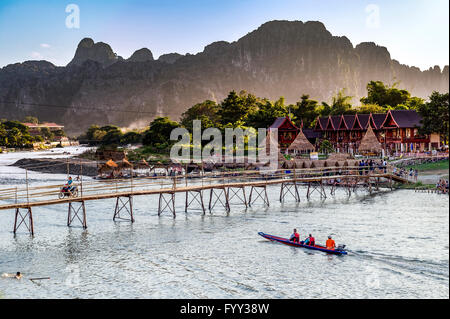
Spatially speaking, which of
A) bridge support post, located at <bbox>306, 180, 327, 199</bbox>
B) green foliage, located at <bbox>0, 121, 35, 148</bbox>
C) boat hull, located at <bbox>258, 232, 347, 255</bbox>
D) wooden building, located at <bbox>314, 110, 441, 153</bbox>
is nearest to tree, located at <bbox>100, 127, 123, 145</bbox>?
green foliage, located at <bbox>0, 121, 35, 148</bbox>

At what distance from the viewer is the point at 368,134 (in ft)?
249

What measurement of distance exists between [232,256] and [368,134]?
53.0m

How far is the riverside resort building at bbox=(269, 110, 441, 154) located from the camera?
7744 centimetres

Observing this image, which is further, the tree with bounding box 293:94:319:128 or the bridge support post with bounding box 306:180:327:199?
the tree with bounding box 293:94:319:128

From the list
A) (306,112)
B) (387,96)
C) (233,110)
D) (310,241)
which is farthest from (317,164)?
(387,96)

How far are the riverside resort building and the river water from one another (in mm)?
33616

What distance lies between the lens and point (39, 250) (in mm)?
31719

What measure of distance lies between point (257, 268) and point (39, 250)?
51.5 feet

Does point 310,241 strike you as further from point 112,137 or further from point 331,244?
point 112,137

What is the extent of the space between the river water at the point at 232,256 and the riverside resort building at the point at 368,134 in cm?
3362

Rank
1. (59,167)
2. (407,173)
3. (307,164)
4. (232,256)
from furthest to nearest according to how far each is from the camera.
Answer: (59,167), (307,164), (407,173), (232,256)

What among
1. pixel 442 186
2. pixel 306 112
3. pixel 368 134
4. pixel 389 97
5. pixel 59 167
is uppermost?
pixel 389 97

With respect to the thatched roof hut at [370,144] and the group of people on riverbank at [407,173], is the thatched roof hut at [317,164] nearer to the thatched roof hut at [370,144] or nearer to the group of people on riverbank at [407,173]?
the group of people on riverbank at [407,173]

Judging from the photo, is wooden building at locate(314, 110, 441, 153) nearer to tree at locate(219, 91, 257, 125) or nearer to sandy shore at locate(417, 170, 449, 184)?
sandy shore at locate(417, 170, 449, 184)
